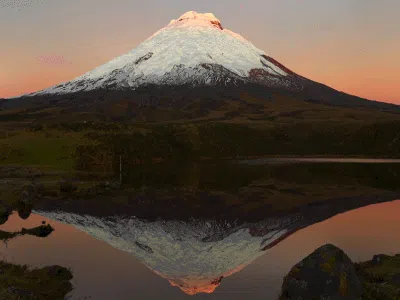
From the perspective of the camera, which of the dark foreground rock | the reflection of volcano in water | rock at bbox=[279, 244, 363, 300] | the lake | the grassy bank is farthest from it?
the grassy bank

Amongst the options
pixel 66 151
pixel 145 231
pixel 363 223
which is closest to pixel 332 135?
pixel 66 151

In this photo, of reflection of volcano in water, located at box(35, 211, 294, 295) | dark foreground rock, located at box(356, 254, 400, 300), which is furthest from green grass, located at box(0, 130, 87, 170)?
dark foreground rock, located at box(356, 254, 400, 300)

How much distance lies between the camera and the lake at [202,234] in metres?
24.3

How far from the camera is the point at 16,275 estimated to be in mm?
22766

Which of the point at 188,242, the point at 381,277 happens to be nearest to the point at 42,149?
the point at 188,242

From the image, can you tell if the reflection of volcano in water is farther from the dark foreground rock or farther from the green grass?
the green grass

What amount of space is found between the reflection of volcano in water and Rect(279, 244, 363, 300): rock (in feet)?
18.4

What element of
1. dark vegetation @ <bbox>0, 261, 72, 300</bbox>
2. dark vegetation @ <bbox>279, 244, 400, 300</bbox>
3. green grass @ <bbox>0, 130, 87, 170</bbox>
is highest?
green grass @ <bbox>0, 130, 87, 170</bbox>

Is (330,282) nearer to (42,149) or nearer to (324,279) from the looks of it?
(324,279)

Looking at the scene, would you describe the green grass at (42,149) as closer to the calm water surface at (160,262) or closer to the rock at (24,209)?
the rock at (24,209)

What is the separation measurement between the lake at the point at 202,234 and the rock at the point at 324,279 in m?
3.31

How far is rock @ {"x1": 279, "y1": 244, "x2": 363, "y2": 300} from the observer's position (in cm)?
1783

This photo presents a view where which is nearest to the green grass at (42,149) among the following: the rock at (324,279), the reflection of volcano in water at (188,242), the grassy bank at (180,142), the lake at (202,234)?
the grassy bank at (180,142)

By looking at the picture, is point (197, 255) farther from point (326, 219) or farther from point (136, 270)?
point (326, 219)
